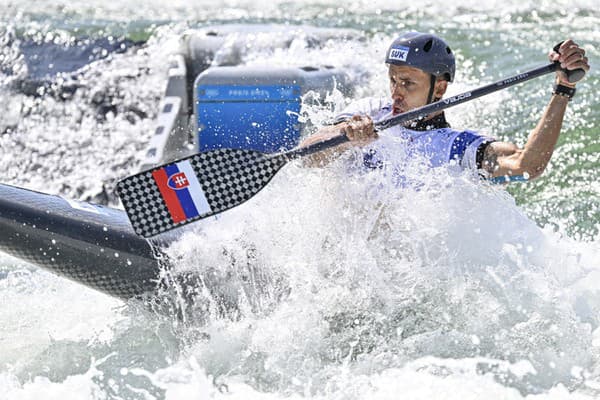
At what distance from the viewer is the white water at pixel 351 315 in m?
3.90

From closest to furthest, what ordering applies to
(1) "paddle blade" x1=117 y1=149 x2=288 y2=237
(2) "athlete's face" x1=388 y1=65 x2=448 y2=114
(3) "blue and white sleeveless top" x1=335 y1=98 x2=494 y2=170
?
(1) "paddle blade" x1=117 y1=149 x2=288 y2=237 → (3) "blue and white sleeveless top" x1=335 y1=98 x2=494 y2=170 → (2) "athlete's face" x1=388 y1=65 x2=448 y2=114

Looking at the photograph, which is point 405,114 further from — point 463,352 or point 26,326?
point 26,326

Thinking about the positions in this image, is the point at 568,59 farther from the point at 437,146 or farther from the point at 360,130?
the point at 360,130

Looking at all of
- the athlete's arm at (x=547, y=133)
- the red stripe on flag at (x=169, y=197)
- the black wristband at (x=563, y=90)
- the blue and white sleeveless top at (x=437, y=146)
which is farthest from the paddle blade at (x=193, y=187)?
the black wristband at (x=563, y=90)

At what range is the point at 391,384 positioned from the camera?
3.79 meters

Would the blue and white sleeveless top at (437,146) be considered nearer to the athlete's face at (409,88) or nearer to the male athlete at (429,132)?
the male athlete at (429,132)

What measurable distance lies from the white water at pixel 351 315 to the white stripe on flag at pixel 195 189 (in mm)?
265

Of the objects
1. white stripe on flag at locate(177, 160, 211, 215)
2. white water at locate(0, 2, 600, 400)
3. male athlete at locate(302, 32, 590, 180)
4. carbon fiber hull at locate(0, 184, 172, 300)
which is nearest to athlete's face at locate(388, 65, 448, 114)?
male athlete at locate(302, 32, 590, 180)

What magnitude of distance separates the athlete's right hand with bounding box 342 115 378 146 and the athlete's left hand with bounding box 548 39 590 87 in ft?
2.44

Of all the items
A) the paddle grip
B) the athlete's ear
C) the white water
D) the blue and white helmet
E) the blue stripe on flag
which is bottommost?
the white water

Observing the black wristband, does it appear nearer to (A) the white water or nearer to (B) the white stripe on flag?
(A) the white water

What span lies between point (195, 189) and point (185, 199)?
6 cm

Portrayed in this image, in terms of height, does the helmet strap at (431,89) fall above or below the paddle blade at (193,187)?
above

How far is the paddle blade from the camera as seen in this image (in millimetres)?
4160
